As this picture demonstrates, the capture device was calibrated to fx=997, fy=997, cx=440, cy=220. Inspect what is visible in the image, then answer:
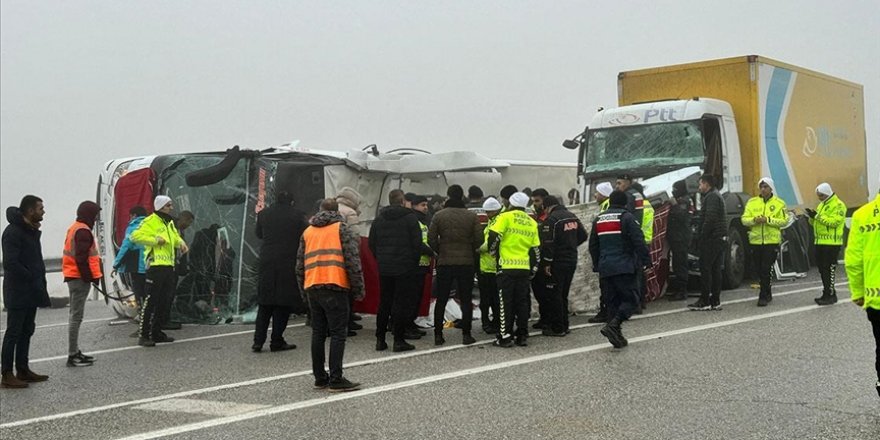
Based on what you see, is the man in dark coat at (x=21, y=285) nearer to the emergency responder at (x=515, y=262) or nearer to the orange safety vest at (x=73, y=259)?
the orange safety vest at (x=73, y=259)

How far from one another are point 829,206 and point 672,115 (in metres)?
Result: 3.45

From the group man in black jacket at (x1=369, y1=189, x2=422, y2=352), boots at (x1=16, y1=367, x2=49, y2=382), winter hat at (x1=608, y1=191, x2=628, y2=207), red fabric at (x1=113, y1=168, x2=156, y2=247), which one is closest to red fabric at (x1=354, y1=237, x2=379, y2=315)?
man in black jacket at (x1=369, y1=189, x2=422, y2=352)

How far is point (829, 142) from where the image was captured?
1866 cm

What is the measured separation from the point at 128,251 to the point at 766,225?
823 centimetres

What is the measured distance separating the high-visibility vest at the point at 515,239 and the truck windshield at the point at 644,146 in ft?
18.5

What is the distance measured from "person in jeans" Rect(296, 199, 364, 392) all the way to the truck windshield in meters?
8.12

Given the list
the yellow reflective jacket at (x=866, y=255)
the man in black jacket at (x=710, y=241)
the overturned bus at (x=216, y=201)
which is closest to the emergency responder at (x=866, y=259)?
the yellow reflective jacket at (x=866, y=255)

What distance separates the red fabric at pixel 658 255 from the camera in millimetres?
13531

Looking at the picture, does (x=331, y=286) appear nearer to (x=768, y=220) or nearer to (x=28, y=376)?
(x=28, y=376)

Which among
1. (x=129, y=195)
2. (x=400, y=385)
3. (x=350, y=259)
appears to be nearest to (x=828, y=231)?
A: (x=400, y=385)

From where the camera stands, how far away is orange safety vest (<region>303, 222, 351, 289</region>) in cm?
831

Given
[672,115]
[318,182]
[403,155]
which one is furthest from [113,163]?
[672,115]

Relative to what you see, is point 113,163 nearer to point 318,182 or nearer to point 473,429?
point 318,182

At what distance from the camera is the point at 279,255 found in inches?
439
